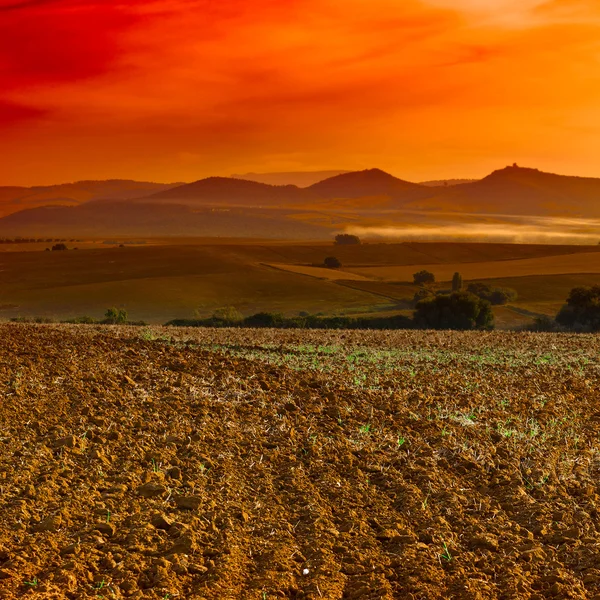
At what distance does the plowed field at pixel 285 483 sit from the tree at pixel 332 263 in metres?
81.9

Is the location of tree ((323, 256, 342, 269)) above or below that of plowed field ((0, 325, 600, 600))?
above

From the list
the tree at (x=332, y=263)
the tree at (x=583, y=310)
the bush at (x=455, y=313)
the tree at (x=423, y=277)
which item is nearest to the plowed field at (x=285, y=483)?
the tree at (x=583, y=310)

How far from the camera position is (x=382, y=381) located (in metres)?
15.7

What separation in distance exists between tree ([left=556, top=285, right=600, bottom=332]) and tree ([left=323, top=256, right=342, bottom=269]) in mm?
53700

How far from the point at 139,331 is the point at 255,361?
7.21 metres

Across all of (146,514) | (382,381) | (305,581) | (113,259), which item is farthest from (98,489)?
(113,259)

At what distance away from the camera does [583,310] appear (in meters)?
43.9

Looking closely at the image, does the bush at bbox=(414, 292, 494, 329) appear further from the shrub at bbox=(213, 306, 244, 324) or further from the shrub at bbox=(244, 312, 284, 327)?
the shrub at bbox=(213, 306, 244, 324)

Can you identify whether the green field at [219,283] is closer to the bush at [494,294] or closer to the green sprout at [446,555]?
the bush at [494,294]

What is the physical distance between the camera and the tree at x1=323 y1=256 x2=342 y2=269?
98019 mm

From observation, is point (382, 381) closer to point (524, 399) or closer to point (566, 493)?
point (524, 399)

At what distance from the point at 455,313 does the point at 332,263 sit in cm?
5337

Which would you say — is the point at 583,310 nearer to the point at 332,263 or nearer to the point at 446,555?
the point at 446,555

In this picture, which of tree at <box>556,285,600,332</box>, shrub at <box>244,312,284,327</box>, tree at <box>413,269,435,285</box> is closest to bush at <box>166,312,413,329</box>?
shrub at <box>244,312,284,327</box>
